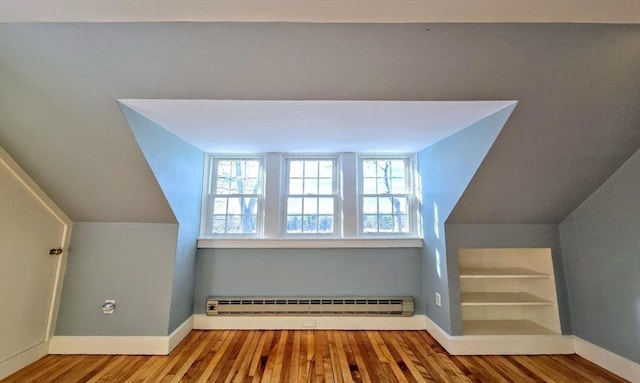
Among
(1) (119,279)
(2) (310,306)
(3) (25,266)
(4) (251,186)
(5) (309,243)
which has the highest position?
(4) (251,186)

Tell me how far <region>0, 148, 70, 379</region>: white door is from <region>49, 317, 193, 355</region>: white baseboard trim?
0.42 ft

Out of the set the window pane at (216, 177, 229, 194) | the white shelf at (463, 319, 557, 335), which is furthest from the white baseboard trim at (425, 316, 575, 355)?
the window pane at (216, 177, 229, 194)

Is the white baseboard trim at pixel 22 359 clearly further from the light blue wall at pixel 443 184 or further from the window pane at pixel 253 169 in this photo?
the light blue wall at pixel 443 184

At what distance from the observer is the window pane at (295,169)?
10.7ft

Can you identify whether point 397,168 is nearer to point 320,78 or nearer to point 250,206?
point 250,206

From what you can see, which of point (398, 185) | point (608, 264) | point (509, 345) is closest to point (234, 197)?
point (398, 185)

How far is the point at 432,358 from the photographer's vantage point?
229 centimetres

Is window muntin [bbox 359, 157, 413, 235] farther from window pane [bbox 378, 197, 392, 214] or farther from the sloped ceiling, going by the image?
the sloped ceiling

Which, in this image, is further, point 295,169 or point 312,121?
point 295,169

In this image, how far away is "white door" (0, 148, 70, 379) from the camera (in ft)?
6.47

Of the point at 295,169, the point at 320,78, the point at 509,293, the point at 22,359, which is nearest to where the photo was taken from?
the point at 320,78

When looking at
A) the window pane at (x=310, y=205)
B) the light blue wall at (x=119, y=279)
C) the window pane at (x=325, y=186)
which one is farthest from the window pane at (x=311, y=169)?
the light blue wall at (x=119, y=279)

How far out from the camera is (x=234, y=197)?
127 inches

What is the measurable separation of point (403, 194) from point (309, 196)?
3.77 ft
